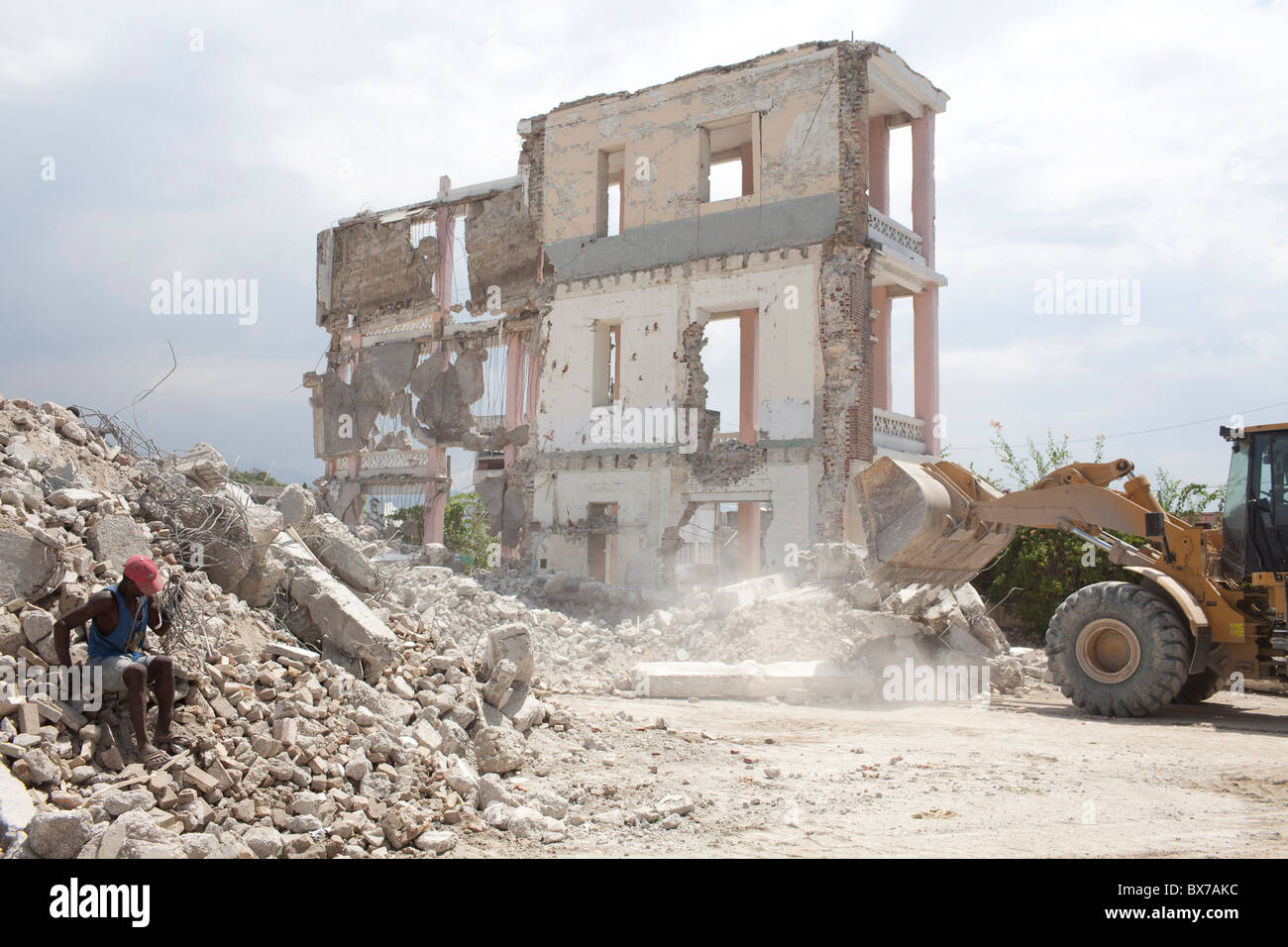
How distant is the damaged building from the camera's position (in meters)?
18.2

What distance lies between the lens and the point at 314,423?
27.4 metres

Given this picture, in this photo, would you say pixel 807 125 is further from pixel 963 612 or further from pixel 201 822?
pixel 201 822

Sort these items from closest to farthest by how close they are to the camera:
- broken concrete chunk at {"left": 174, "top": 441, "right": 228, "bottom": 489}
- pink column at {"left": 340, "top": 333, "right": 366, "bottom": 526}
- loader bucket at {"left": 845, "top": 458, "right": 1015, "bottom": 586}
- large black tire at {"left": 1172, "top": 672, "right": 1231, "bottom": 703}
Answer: broken concrete chunk at {"left": 174, "top": 441, "right": 228, "bottom": 489} → large black tire at {"left": 1172, "top": 672, "right": 1231, "bottom": 703} → loader bucket at {"left": 845, "top": 458, "right": 1015, "bottom": 586} → pink column at {"left": 340, "top": 333, "right": 366, "bottom": 526}

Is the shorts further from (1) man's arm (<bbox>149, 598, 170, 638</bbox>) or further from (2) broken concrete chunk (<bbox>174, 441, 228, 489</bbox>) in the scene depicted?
(2) broken concrete chunk (<bbox>174, 441, 228, 489</bbox>)

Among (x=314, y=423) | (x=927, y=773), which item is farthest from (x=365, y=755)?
(x=314, y=423)

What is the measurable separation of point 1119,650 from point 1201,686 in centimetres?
130

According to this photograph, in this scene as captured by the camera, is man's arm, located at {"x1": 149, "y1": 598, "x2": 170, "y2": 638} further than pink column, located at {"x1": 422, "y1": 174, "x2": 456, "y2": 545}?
No

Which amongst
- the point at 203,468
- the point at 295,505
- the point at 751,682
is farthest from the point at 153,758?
the point at 751,682

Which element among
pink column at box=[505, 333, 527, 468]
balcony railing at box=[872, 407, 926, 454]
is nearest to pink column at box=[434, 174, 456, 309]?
pink column at box=[505, 333, 527, 468]

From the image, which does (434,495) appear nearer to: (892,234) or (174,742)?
(892,234)

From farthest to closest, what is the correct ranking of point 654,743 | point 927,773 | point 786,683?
point 786,683 → point 654,743 → point 927,773

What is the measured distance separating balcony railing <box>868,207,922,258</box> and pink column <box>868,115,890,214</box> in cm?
59

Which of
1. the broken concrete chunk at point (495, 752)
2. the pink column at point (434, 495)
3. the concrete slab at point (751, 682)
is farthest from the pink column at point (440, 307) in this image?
the broken concrete chunk at point (495, 752)
